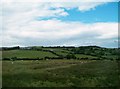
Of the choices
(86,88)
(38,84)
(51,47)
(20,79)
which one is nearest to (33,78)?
(20,79)

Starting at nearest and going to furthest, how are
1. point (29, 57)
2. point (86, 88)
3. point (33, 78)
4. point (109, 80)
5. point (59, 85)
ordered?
point (86, 88), point (59, 85), point (109, 80), point (33, 78), point (29, 57)

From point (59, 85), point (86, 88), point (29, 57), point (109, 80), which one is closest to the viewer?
point (86, 88)

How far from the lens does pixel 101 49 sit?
130 meters

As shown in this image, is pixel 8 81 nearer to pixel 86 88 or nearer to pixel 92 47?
pixel 86 88

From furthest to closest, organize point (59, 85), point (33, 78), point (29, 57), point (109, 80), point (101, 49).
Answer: point (101, 49), point (29, 57), point (33, 78), point (109, 80), point (59, 85)

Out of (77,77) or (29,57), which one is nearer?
(77,77)

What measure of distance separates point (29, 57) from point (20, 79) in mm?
51590

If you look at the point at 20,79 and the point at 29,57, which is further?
the point at 29,57

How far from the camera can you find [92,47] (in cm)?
13162

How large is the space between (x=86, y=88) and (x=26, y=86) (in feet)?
28.4

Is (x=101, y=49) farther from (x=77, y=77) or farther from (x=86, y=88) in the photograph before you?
(x=86, y=88)

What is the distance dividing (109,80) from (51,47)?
89976 mm

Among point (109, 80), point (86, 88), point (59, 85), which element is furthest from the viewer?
point (109, 80)

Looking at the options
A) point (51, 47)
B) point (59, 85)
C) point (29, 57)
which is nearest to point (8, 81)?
point (59, 85)
